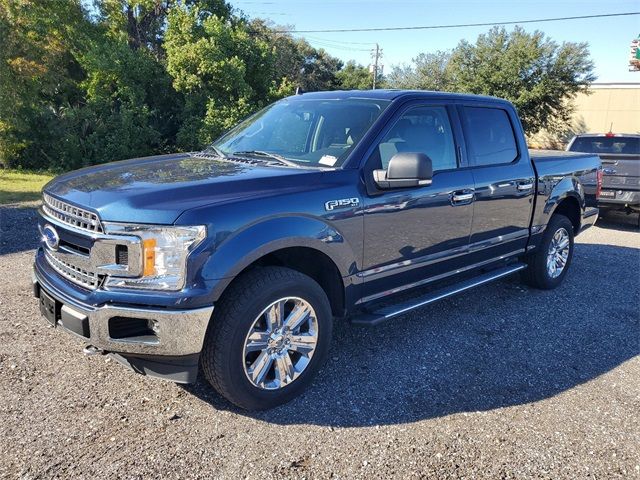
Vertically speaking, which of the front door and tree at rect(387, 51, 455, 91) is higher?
tree at rect(387, 51, 455, 91)

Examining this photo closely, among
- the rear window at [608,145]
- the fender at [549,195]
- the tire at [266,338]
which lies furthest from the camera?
the rear window at [608,145]

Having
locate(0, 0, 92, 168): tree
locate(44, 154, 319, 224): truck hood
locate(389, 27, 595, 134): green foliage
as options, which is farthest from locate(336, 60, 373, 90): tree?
locate(44, 154, 319, 224): truck hood

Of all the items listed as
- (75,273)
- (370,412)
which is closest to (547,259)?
(370,412)

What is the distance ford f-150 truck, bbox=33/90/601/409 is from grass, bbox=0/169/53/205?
288 inches

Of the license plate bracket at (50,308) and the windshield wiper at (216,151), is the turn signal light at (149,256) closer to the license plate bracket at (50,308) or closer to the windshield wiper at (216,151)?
the license plate bracket at (50,308)

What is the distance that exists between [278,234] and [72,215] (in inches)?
→ 46.6

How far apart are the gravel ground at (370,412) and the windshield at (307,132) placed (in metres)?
1.57

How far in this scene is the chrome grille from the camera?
9.13 ft

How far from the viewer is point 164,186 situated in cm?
293

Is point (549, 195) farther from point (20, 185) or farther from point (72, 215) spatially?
point (20, 185)

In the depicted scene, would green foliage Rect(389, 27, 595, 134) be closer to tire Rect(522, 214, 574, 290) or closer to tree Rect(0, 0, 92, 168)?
tree Rect(0, 0, 92, 168)

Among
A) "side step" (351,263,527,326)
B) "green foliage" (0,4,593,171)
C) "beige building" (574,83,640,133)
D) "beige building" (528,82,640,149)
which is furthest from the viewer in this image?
"beige building" (574,83,640,133)

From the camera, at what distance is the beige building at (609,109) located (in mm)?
34719

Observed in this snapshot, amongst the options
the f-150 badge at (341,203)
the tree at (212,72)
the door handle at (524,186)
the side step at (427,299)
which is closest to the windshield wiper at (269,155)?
the f-150 badge at (341,203)
